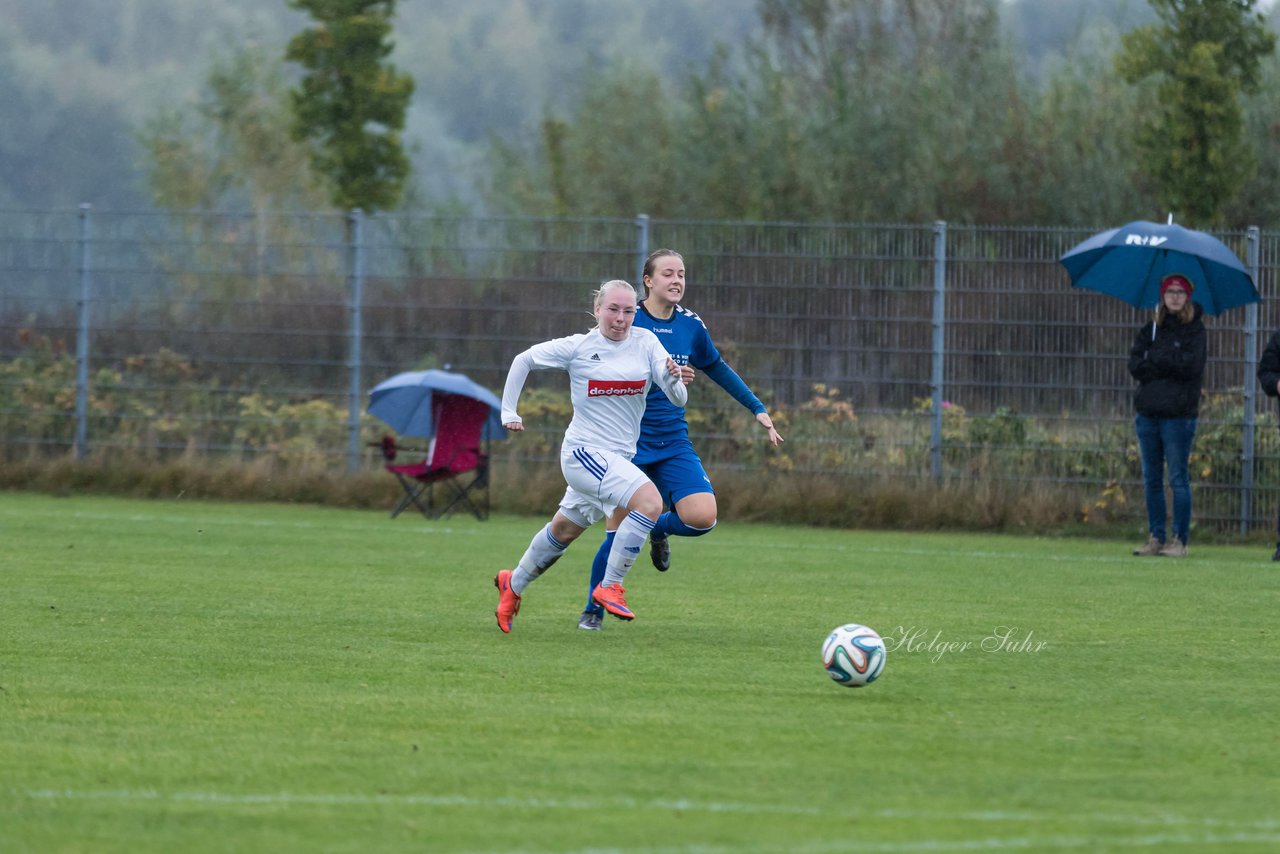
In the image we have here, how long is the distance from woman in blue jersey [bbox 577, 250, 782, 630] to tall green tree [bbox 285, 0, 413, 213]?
1418cm

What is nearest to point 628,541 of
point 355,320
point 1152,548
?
point 1152,548

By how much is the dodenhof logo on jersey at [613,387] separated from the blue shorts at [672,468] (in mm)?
505

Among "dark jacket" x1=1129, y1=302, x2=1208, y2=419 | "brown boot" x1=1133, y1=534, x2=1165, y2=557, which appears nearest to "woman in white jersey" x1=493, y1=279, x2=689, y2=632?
"dark jacket" x1=1129, y1=302, x2=1208, y2=419

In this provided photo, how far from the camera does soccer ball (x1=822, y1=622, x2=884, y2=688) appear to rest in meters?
7.13

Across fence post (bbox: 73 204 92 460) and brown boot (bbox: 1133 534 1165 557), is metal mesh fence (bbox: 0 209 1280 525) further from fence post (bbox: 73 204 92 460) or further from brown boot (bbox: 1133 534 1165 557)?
brown boot (bbox: 1133 534 1165 557)

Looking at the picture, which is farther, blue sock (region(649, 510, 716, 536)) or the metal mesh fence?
the metal mesh fence

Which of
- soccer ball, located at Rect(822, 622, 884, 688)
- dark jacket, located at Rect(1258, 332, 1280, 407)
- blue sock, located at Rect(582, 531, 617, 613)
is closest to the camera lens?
soccer ball, located at Rect(822, 622, 884, 688)

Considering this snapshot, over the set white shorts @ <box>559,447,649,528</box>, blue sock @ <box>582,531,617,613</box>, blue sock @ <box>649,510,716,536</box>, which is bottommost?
blue sock @ <box>582,531,617,613</box>

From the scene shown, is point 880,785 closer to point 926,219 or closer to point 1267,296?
point 1267,296

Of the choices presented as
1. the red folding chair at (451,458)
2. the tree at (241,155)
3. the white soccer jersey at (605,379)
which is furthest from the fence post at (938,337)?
the tree at (241,155)

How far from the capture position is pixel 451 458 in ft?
52.6

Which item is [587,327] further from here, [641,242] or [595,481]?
[595,481]

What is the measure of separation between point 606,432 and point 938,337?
8150 mm

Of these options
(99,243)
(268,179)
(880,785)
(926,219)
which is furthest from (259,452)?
(268,179)
